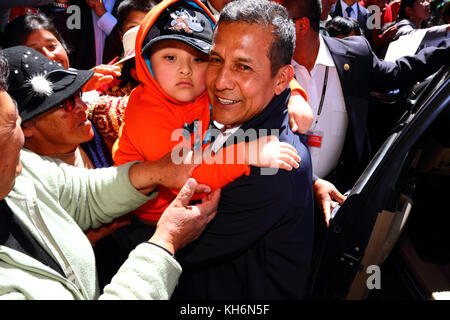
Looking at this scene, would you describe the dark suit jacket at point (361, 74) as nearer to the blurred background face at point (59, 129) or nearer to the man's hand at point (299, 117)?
the man's hand at point (299, 117)

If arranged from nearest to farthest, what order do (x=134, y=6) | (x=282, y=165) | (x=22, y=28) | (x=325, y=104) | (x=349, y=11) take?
(x=282, y=165), (x=22, y=28), (x=134, y=6), (x=325, y=104), (x=349, y=11)

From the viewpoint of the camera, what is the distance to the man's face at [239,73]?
1.43m

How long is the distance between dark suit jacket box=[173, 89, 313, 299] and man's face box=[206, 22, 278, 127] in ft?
0.30

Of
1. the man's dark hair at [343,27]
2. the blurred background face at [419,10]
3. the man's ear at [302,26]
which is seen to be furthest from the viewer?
the blurred background face at [419,10]

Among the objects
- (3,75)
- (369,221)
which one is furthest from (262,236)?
(3,75)

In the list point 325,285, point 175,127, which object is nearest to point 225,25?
point 175,127

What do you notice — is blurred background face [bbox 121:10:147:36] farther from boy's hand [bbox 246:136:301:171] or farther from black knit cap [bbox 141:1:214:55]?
boy's hand [bbox 246:136:301:171]

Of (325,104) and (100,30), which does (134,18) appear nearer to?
(100,30)

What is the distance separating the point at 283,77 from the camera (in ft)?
5.17

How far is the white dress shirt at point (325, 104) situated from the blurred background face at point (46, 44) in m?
1.78

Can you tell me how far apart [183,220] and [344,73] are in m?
2.04

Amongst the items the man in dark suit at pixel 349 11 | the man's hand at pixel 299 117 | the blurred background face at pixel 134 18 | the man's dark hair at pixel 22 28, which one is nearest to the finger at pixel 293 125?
the man's hand at pixel 299 117

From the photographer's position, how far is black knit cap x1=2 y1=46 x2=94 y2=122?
156 cm

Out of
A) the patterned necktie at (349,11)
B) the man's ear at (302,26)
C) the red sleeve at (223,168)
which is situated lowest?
the red sleeve at (223,168)
